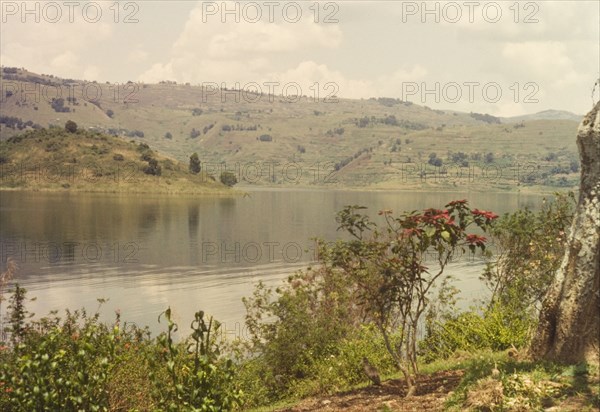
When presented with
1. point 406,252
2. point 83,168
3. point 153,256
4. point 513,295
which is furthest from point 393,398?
point 83,168

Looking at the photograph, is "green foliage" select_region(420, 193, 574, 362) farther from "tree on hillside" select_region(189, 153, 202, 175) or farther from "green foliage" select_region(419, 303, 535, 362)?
"tree on hillside" select_region(189, 153, 202, 175)

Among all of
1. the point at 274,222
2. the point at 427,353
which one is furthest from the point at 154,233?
the point at 427,353

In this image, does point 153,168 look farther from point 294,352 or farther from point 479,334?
point 479,334

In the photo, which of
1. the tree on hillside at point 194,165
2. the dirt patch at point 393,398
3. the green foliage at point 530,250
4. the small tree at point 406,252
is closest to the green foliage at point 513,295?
the green foliage at point 530,250

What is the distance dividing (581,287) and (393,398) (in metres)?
3.58

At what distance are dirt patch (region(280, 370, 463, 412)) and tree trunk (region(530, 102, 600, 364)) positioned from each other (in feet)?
6.07

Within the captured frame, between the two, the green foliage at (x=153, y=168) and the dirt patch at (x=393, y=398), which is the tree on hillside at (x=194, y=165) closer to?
the green foliage at (x=153, y=168)

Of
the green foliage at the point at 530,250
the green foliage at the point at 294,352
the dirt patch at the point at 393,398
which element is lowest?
the green foliage at the point at 294,352

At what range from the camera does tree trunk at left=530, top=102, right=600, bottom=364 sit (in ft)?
32.8

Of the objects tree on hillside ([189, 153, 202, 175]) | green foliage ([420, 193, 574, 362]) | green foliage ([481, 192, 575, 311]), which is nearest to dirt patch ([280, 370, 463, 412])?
green foliage ([420, 193, 574, 362])

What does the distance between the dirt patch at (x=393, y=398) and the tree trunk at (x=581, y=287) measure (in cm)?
185

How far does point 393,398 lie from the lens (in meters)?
10.8

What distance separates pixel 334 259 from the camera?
11656 millimetres

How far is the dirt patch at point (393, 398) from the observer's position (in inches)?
394
